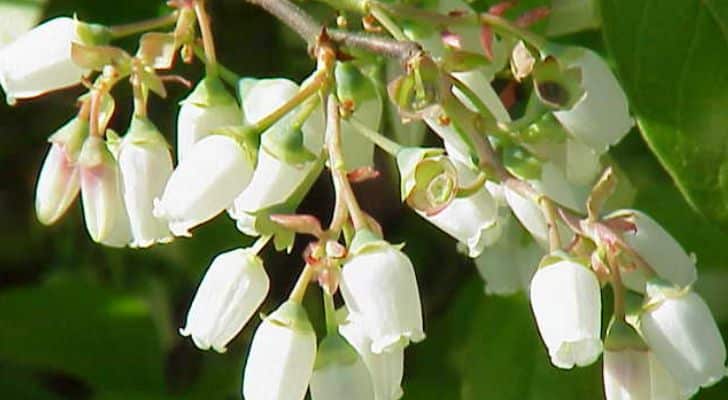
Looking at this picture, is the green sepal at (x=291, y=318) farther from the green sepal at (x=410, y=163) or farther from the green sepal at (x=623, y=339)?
the green sepal at (x=623, y=339)

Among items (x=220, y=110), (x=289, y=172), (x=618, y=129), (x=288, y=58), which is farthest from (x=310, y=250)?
(x=288, y=58)

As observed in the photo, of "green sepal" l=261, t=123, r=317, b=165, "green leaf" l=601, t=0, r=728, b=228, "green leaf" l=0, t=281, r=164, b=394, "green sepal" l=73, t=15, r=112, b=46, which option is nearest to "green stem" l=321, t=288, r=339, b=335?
"green sepal" l=261, t=123, r=317, b=165

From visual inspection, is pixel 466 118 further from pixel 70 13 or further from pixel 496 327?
pixel 70 13

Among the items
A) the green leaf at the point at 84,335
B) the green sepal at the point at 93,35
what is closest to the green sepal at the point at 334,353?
the green sepal at the point at 93,35

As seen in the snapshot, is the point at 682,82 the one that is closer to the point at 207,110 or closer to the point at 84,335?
the point at 207,110

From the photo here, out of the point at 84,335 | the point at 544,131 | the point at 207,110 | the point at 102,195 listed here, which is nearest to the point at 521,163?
the point at 544,131

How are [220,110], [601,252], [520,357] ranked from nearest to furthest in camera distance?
[601,252], [220,110], [520,357]
